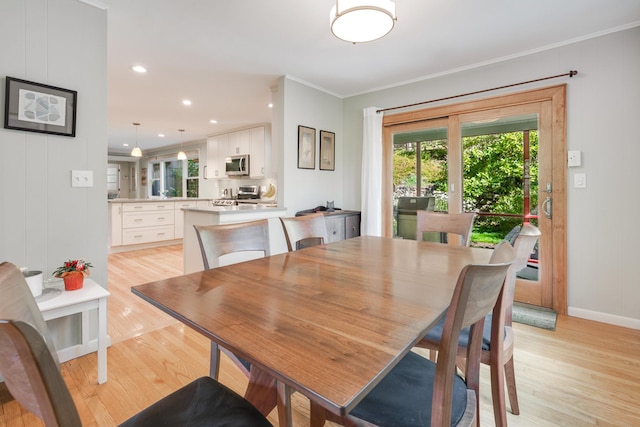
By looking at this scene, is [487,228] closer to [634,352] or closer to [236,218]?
[634,352]

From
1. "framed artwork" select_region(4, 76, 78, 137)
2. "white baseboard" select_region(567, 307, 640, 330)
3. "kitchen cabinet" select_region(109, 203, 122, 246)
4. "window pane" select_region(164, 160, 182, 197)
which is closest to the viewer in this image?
"framed artwork" select_region(4, 76, 78, 137)

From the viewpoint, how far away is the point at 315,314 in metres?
0.80

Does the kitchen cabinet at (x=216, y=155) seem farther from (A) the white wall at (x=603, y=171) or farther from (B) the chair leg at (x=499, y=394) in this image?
(B) the chair leg at (x=499, y=394)

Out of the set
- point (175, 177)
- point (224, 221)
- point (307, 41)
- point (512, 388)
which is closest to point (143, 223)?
point (224, 221)

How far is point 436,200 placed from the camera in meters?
3.53

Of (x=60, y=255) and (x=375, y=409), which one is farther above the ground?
(x=60, y=255)

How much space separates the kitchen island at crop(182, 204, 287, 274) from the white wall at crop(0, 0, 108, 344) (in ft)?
3.21

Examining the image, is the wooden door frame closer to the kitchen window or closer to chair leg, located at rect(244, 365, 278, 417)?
chair leg, located at rect(244, 365, 278, 417)

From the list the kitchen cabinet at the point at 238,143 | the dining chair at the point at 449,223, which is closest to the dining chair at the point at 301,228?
the dining chair at the point at 449,223

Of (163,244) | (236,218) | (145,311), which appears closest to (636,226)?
(236,218)

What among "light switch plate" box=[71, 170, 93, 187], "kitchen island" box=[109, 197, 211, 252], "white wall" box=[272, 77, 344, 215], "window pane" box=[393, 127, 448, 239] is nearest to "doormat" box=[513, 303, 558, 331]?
"window pane" box=[393, 127, 448, 239]

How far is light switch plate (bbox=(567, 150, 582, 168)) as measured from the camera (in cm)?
262

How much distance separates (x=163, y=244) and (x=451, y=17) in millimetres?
5779

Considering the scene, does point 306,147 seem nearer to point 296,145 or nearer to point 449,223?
point 296,145
